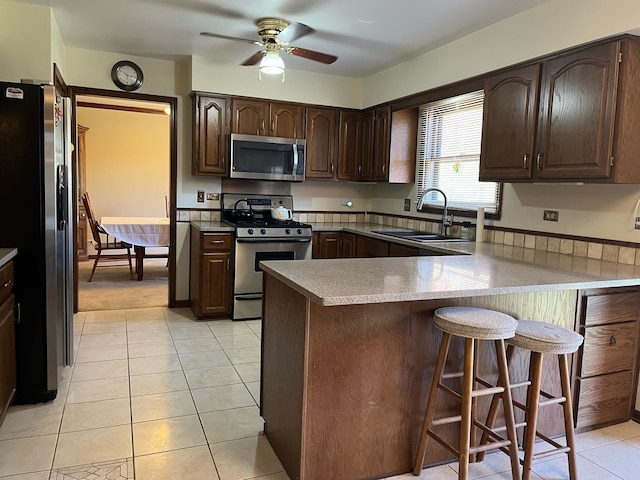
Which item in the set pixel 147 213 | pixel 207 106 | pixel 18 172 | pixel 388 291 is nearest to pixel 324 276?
pixel 388 291

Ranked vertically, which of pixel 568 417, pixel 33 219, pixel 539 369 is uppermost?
pixel 33 219

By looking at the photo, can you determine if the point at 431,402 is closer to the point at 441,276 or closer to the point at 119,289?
the point at 441,276

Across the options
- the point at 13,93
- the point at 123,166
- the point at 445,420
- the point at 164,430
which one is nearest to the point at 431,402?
the point at 445,420

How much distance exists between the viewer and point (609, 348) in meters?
2.54

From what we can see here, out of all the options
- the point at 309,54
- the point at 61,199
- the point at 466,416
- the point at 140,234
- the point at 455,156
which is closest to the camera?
the point at 466,416

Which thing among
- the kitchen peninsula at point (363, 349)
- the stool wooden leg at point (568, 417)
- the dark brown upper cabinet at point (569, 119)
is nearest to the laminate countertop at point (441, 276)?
the kitchen peninsula at point (363, 349)

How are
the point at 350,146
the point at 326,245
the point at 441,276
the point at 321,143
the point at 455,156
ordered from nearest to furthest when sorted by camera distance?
the point at 441,276
the point at 455,156
the point at 326,245
the point at 321,143
the point at 350,146

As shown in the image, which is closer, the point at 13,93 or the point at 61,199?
the point at 13,93

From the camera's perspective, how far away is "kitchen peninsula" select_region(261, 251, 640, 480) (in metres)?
1.92

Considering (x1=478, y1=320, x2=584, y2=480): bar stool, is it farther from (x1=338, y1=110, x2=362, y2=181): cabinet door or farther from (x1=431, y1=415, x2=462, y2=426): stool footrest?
(x1=338, y1=110, x2=362, y2=181): cabinet door

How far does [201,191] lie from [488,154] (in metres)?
2.81

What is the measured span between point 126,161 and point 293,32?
597 cm

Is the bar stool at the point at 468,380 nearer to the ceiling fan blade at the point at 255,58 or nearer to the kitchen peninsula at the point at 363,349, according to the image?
the kitchen peninsula at the point at 363,349

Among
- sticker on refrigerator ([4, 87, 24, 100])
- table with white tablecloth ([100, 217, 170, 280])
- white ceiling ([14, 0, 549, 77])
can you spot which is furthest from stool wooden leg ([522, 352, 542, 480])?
table with white tablecloth ([100, 217, 170, 280])
